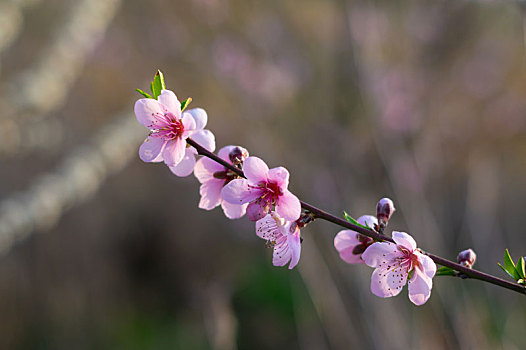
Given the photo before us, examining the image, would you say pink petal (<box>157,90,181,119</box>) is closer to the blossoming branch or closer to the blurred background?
the blossoming branch

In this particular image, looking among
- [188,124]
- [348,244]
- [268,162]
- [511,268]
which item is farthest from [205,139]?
[268,162]

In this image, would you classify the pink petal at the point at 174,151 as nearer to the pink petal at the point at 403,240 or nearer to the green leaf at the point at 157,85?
the green leaf at the point at 157,85

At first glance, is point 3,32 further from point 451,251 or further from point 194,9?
point 451,251

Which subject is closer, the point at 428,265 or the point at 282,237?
the point at 428,265

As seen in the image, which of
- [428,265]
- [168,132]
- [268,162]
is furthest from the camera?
[268,162]

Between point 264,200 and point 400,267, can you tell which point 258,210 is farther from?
point 400,267

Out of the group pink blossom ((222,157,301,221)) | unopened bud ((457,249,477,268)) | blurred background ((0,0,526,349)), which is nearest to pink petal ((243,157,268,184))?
pink blossom ((222,157,301,221))

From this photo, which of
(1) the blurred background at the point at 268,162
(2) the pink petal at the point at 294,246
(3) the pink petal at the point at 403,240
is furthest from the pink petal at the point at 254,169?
(1) the blurred background at the point at 268,162

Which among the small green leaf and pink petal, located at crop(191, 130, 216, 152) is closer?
the small green leaf
